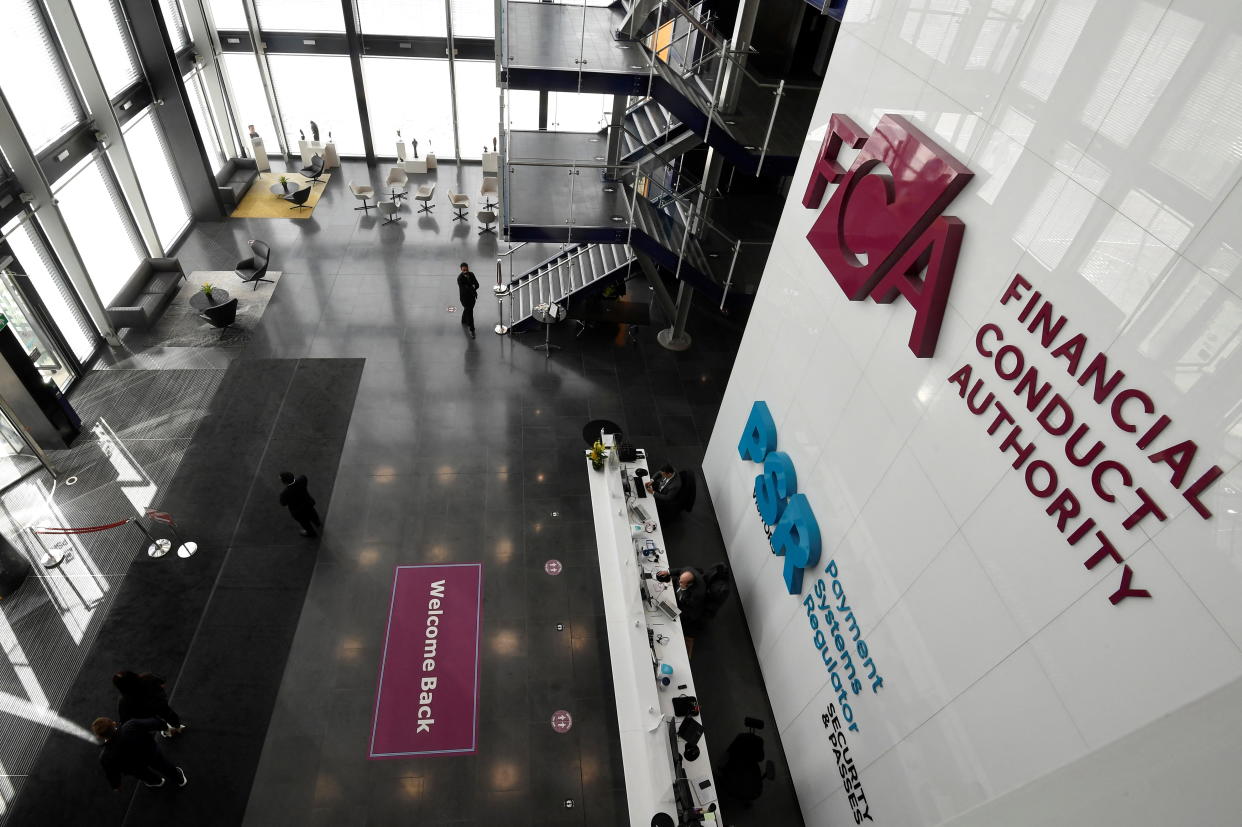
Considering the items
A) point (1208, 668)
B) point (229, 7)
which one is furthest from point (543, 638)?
point (229, 7)

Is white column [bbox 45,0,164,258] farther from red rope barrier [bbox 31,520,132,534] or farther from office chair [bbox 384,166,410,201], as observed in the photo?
red rope barrier [bbox 31,520,132,534]

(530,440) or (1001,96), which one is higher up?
(530,440)

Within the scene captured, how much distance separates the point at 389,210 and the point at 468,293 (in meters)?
4.67

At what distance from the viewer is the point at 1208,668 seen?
2.83 m

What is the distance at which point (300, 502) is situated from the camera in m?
8.24

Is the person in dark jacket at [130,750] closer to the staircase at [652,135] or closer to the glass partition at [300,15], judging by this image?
the staircase at [652,135]

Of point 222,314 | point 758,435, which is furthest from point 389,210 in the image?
point 758,435

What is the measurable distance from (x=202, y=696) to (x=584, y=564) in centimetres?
460

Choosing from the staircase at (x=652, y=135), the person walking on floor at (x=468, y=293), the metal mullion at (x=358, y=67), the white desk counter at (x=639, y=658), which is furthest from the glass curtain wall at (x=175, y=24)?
the white desk counter at (x=639, y=658)

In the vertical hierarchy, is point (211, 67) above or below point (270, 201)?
above

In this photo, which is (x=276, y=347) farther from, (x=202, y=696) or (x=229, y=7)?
(x=229, y=7)

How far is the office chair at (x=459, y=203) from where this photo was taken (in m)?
15.3

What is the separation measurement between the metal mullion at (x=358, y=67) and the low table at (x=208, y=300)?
6.93 metres

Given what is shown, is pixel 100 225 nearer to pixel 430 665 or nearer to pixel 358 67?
pixel 358 67
